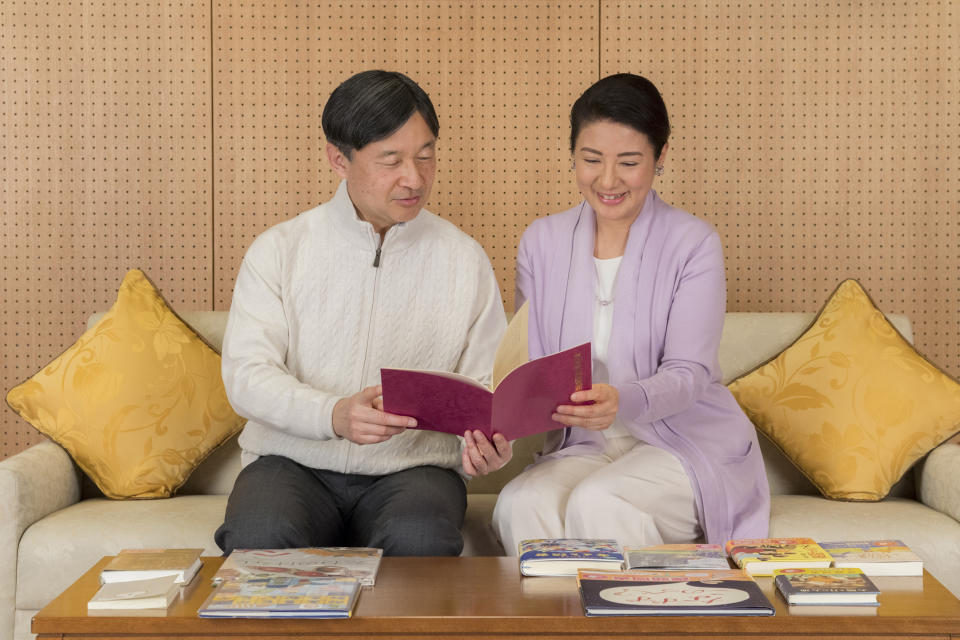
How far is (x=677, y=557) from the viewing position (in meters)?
1.84

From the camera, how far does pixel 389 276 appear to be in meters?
2.42

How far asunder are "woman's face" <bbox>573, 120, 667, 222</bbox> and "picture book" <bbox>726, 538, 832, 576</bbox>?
0.92 metres

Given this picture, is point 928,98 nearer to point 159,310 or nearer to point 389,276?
point 389,276

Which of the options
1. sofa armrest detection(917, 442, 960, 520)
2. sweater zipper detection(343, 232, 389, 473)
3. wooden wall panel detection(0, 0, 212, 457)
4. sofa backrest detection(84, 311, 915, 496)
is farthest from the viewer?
wooden wall panel detection(0, 0, 212, 457)

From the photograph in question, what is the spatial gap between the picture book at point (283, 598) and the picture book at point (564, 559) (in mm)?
320

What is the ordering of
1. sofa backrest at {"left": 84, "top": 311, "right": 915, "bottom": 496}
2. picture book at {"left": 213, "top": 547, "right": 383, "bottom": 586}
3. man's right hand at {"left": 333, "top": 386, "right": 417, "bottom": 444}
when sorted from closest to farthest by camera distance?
picture book at {"left": 213, "top": 547, "right": 383, "bottom": 586} → man's right hand at {"left": 333, "top": 386, "right": 417, "bottom": 444} → sofa backrest at {"left": 84, "top": 311, "right": 915, "bottom": 496}

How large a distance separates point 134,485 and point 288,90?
163cm

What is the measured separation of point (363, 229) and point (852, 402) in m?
1.45

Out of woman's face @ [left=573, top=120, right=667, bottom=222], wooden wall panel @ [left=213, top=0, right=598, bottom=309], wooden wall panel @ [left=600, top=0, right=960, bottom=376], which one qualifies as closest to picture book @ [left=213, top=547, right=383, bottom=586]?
woman's face @ [left=573, top=120, right=667, bottom=222]

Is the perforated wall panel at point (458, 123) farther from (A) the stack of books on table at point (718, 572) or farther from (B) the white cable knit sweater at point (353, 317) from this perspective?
(A) the stack of books on table at point (718, 572)

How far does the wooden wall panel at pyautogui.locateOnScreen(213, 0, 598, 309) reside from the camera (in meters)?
3.69

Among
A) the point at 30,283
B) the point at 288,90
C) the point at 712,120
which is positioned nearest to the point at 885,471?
the point at 712,120

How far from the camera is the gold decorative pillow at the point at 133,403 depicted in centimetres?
274

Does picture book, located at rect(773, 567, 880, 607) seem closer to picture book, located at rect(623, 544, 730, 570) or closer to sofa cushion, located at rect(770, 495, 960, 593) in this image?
picture book, located at rect(623, 544, 730, 570)
